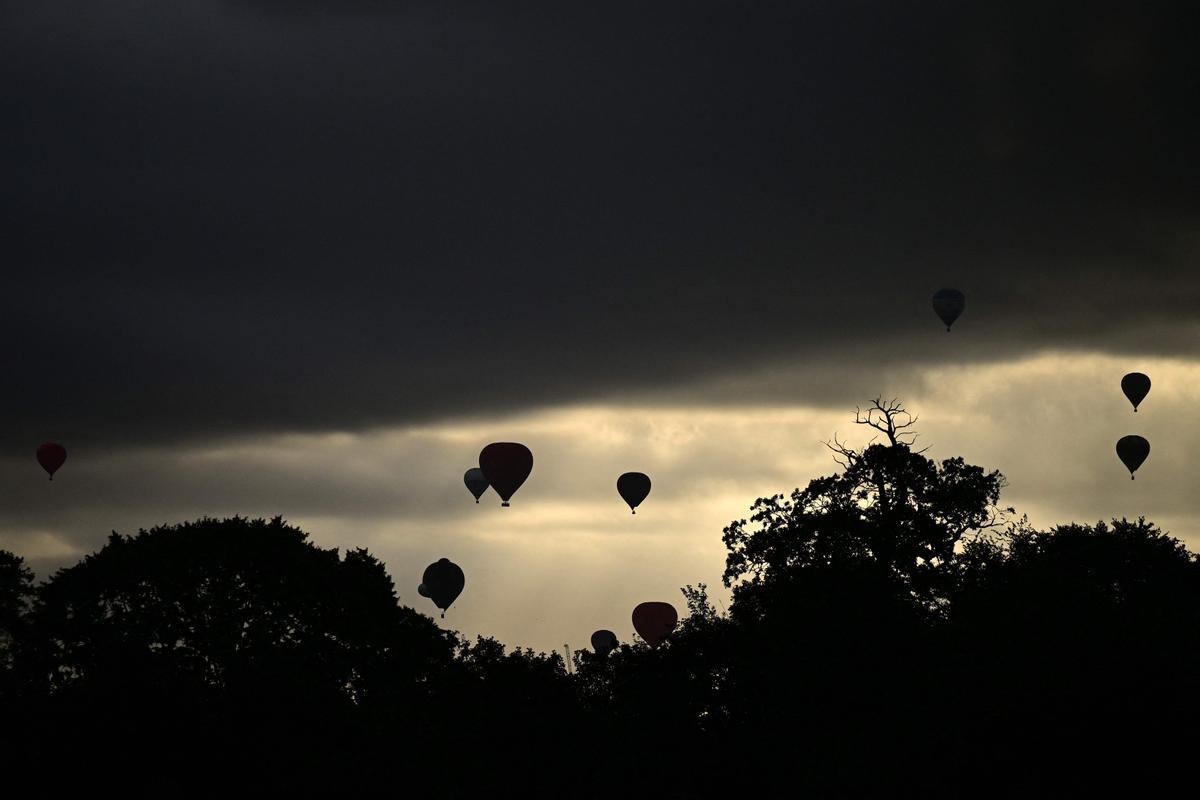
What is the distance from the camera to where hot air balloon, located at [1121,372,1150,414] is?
86.8 m

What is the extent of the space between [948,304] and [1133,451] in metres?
20.2

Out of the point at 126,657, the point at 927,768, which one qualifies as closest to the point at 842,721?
the point at 927,768

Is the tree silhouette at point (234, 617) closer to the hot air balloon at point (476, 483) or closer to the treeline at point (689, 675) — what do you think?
the treeline at point (689, 675)

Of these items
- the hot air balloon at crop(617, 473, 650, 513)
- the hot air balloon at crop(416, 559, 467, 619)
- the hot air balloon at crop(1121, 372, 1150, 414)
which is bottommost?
the hot air balloon at crop(416, 559, 467, 619)

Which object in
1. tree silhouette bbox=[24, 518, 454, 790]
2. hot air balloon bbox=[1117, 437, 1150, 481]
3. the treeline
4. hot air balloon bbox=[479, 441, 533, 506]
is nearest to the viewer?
the treeline

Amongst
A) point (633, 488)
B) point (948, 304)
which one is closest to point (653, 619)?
point (633, 488)

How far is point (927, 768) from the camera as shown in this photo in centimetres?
3900

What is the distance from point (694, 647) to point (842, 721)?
12.1 metres

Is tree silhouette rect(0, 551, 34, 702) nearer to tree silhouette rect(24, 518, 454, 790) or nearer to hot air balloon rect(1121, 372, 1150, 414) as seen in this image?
tree silhouette rect(24, 518, 454, 790)

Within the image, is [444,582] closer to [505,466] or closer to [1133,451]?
[505,466]

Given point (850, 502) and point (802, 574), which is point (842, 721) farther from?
point (850, 502)

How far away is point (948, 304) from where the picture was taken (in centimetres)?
7800

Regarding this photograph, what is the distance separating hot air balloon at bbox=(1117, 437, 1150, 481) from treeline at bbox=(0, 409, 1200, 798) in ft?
29.9

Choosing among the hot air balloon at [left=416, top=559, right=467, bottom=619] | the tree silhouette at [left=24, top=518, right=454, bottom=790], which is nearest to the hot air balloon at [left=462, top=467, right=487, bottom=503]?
the hot air balloon at [left=416, top=559, right=467, bottom=619]
